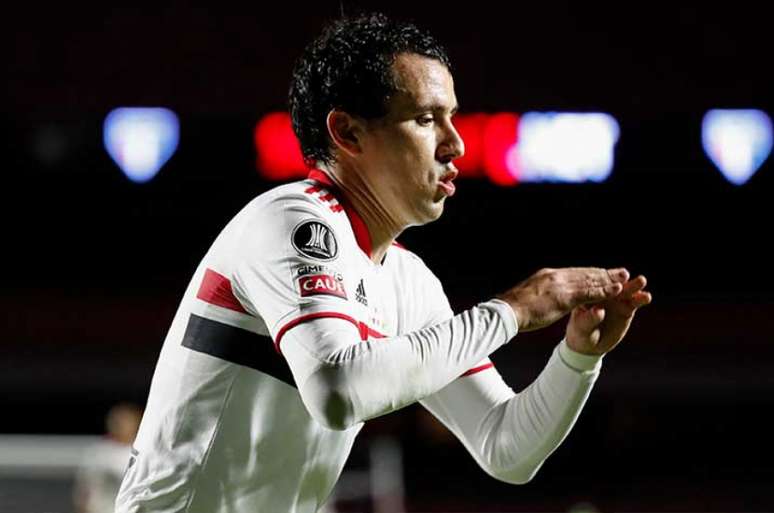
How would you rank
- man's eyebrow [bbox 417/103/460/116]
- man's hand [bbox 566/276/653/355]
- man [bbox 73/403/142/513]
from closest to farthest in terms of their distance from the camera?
man's eyebrow [bbox 417/103/460/116] < man's hand [bbox 566/276/653/355] < man [bbox 73/403/142/513]

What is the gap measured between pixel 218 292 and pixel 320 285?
24 cm

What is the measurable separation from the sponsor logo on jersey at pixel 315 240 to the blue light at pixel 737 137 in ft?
33.0

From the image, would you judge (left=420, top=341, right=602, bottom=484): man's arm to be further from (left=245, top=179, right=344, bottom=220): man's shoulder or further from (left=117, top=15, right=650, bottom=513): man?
(left=245, top=179, right=344, bottom=220): man's shoulder

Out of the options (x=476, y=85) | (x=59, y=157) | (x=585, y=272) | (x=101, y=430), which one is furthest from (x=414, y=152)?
(x=101, y=430)

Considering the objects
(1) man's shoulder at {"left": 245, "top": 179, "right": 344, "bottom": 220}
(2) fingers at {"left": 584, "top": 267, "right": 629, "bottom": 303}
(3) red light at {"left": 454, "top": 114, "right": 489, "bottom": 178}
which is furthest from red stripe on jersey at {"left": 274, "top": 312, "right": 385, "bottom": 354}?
(3) red light at {"left": 454, "top": 114, "right": 489, "bottom": 178}

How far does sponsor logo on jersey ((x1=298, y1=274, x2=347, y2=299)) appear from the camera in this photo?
237 centimetres

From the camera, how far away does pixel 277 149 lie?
12.1m

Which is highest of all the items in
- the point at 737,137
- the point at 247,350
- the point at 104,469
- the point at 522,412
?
the point at 737,137

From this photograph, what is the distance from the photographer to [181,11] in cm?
1248

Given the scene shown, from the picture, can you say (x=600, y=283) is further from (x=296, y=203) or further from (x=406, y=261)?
(x=296, y=203)

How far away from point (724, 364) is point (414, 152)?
12.2 metres

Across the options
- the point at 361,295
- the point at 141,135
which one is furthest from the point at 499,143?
the point at 361,295

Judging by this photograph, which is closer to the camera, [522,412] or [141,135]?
[522,412]

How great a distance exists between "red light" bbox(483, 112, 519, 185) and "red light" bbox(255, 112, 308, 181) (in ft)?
5.27
